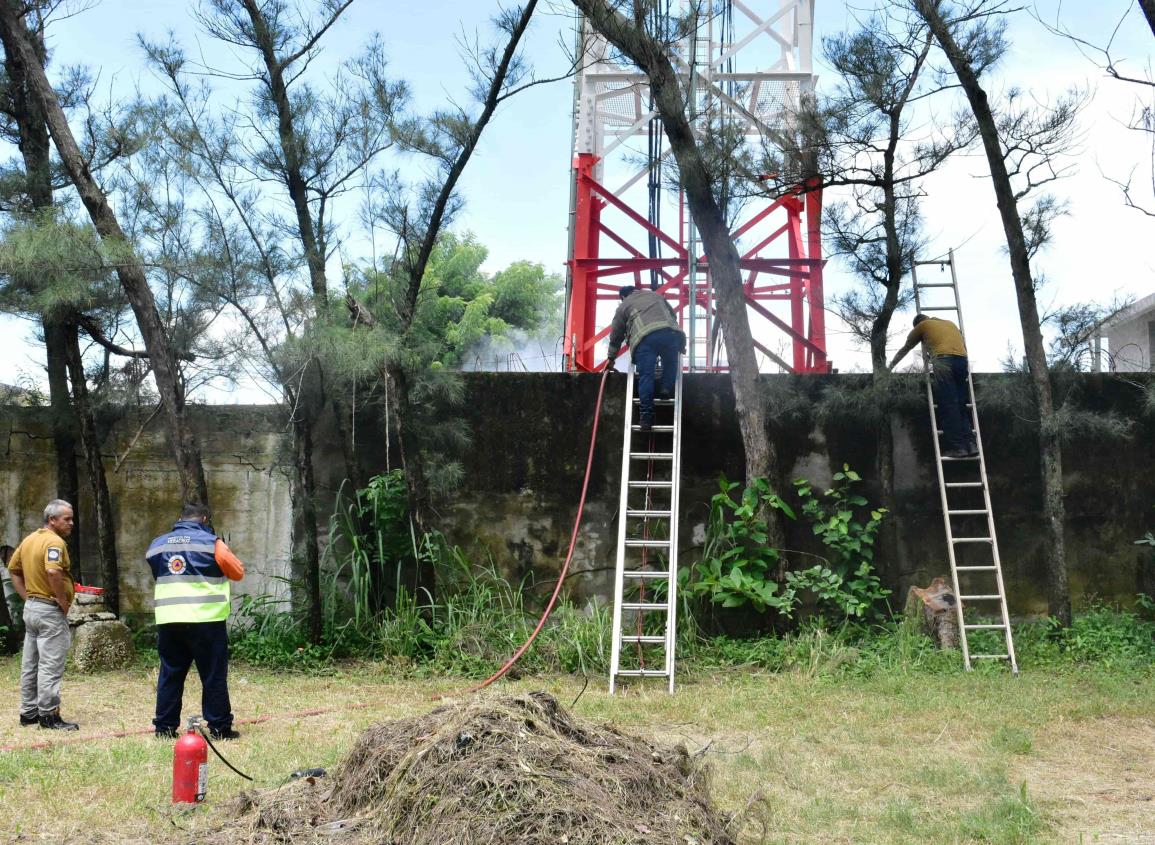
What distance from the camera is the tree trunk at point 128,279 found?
9.41 m

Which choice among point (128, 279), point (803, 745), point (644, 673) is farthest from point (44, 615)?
point (803, 745)

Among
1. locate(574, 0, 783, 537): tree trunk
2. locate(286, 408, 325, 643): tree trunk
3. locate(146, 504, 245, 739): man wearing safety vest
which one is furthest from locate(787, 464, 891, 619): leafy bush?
locate(146, 504, 245, 739): man wearing safety vest

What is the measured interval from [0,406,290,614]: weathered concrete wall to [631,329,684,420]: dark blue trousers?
135 inches

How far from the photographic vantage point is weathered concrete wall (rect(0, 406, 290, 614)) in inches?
406

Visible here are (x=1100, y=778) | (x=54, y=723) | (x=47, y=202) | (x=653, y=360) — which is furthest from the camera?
(x=47, y=202)

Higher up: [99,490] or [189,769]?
[99,490]

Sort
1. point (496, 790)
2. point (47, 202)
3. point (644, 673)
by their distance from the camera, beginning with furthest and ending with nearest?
point (47, 202) < point (644, 673) < point (496, 790)

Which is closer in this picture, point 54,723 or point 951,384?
point 54,723

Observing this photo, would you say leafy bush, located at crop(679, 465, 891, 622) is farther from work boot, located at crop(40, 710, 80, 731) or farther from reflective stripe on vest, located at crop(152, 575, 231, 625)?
work boot, located at crop(40, 710, 80, 731)

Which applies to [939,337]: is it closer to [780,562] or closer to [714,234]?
[714,234]

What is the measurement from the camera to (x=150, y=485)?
10445mm

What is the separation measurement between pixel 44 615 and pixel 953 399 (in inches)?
284

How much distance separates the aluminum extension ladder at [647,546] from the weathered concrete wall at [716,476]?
229 millimetres

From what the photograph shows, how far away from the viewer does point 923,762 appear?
587 centimetres
